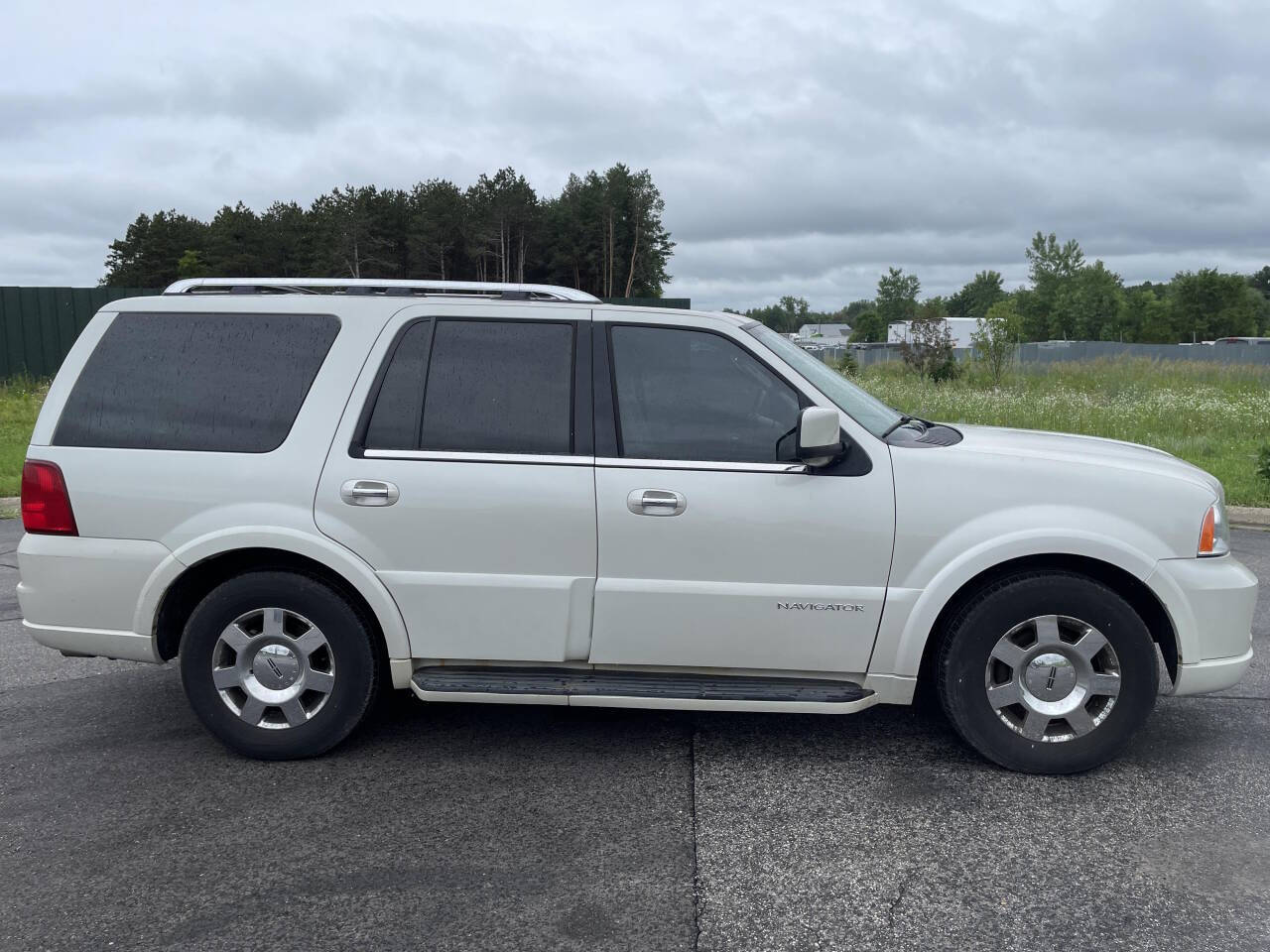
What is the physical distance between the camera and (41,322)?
25484 mm

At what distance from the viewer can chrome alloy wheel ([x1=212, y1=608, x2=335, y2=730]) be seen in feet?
14.6

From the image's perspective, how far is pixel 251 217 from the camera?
262 ft

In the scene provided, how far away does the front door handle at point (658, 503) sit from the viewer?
4258 mm

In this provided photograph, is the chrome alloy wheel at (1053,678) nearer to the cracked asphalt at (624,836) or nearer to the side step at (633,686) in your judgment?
the cracked asphalt at (624,836)

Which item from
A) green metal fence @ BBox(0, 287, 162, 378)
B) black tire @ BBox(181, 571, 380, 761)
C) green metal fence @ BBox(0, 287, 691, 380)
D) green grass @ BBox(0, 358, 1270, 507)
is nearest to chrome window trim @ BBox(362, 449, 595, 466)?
black tire @ BBox(181, 571, 380, 761)

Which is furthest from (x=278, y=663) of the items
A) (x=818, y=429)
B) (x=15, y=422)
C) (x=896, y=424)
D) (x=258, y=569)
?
(x=15, y=422)

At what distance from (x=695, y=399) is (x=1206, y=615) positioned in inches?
85.2

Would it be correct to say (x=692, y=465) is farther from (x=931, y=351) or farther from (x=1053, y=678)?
(x=931, y=351)

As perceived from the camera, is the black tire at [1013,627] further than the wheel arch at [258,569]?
No

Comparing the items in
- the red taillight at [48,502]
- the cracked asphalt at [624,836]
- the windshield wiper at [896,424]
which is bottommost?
the cracked asphalt at [624,836]

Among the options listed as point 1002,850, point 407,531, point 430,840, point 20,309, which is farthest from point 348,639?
point 20,309

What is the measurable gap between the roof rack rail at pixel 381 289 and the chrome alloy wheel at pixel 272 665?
1434 millimetres

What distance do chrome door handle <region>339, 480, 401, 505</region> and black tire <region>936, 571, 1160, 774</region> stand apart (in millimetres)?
2273

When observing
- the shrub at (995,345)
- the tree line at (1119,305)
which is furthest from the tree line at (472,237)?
the shrub at (995,345)
